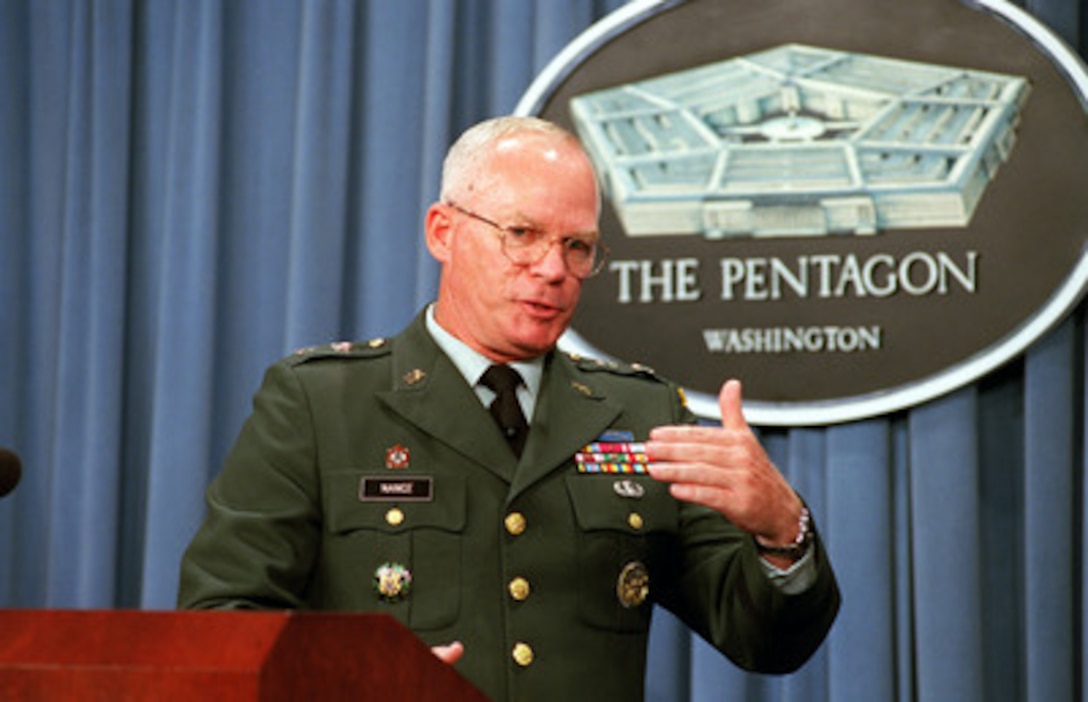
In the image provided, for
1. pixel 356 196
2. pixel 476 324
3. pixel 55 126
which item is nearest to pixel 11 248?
pixel 55 126

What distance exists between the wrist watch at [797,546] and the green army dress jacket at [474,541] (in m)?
0.02

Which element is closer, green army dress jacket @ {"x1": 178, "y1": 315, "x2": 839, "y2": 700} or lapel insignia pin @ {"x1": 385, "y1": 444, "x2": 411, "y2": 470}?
green army dress jacket @ {"x1": 178, "y1": 315, "x2": 839, "y2": 700}

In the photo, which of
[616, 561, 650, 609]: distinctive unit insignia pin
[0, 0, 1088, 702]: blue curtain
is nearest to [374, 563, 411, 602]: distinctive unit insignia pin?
[616, 561, 650, 609]: distinctive unit insignia pin

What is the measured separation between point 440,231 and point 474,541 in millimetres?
449

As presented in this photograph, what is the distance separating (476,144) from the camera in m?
2.01

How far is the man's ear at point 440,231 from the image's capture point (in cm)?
205

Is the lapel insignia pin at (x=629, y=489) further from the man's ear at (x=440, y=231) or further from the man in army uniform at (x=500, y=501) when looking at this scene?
the man's ear at (x=440, y=231)

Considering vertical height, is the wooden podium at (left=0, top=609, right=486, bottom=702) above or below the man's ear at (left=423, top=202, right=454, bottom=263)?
below

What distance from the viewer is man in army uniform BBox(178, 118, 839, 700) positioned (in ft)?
5.90

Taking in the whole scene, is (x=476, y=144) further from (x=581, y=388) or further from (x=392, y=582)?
(x=392, y=582)

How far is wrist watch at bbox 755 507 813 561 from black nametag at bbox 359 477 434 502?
0.42 metres

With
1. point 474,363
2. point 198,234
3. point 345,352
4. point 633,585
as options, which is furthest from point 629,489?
point 198,234

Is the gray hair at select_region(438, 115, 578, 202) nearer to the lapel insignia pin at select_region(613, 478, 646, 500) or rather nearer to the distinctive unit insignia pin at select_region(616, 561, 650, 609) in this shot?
the lapel insignia pin at select_region(613, 478, 646, 500)

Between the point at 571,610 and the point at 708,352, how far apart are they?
1023 mm
